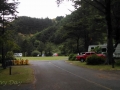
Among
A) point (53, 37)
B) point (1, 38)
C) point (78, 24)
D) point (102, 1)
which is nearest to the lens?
point (1, 38)

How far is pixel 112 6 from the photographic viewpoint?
34125 mm

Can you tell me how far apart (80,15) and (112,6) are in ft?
→ 59.0

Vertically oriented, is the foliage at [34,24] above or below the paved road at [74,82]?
above

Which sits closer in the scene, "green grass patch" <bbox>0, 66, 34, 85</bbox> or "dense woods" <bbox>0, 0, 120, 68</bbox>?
"green grass patch" <bbox>0, 66, 34, 85</bbox>

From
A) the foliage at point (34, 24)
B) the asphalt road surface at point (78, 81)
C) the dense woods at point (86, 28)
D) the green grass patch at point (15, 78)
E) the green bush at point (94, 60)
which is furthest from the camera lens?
the foliage at point (34, 24)

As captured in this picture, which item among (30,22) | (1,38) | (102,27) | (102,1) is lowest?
(1,38)

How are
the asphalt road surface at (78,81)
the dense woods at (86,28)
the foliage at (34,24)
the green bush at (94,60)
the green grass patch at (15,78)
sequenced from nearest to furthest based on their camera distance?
the asphalt road surface at (78,81), the green grass patch at (15,78), the dense woods at (86,28), the green bush at (94,60), the foliage at (34,24)

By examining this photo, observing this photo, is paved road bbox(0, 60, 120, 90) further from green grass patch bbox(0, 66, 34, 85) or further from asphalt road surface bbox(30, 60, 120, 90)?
green grass patch bbox(0, 66, 34, 85)

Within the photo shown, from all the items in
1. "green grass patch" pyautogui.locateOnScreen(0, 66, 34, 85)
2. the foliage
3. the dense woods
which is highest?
the foliage

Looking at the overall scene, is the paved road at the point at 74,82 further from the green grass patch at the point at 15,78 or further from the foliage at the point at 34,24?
the foliage at the point at 34,24

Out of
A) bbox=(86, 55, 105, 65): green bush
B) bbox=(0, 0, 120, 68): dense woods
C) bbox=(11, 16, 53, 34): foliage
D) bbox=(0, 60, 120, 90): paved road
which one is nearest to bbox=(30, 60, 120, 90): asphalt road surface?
bbox=(0, 60, 120, 90): paved road

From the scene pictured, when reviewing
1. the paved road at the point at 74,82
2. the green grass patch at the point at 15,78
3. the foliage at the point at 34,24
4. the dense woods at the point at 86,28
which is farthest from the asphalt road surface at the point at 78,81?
the foliage at the point at 34,24

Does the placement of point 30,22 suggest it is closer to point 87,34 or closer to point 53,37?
point 53,37

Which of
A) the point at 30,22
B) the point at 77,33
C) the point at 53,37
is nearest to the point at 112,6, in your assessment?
the point at 77,33
